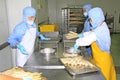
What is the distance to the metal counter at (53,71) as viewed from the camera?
1615 mm

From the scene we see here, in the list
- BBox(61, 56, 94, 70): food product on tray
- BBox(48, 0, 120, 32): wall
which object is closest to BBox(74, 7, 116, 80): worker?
BBox(61, 56, 94, 70): food product on tray

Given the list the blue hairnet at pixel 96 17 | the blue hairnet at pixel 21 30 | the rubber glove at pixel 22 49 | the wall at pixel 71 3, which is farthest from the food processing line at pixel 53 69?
the wall at pixel 71 3

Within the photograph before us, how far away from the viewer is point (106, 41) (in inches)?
90.3

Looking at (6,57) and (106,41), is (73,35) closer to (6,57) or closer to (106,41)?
(106,41)

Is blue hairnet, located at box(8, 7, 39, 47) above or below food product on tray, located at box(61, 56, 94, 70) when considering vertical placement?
above

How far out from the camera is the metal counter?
63.6 inches

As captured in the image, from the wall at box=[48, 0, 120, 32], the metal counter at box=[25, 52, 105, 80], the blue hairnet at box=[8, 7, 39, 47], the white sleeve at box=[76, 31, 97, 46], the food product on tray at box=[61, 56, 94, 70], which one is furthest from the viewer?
the wall at box=[48, 0, 120, 32]

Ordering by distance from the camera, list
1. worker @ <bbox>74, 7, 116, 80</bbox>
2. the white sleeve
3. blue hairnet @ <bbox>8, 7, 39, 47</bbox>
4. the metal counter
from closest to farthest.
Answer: the metal counter
the white sleeve
worker @ <bbox>74, 7, 116, 80</bbox>
blue hairnet @ <bbox>8, 7, 39, 47</bbox>

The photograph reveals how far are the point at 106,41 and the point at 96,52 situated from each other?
171 mm

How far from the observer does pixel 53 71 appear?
1.79 metres

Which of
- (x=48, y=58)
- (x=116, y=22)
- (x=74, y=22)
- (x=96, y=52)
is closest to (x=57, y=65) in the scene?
(x=48, y=58)

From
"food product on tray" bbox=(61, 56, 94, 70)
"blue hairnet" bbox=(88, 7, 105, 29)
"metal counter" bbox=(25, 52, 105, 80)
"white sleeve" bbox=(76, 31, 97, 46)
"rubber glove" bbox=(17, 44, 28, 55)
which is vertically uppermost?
"blue hairnet" bbox=(88, 7, 105, 29)

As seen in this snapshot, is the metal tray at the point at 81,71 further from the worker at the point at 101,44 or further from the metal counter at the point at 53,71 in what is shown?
the worker at the point at 101,44

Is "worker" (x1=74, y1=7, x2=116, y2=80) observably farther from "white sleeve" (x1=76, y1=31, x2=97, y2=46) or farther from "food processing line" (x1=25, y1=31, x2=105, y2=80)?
"food processing line" (x1=25, y1=31, x2=105, y2=80)
